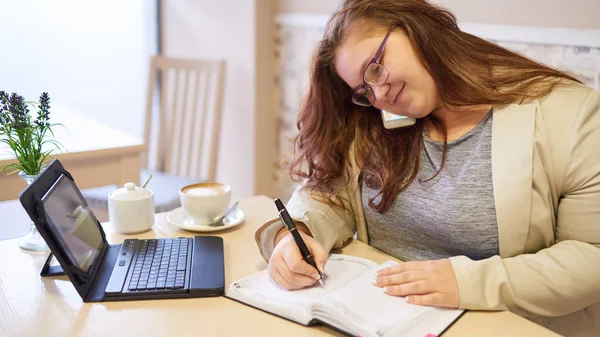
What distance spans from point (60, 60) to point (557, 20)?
234cm

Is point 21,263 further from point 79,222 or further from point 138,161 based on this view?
point 138,161

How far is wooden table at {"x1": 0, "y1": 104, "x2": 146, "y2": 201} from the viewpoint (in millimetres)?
1761

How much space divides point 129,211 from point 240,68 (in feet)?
5.85

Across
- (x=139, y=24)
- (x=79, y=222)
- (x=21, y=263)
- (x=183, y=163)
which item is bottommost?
(x=183, y=163)

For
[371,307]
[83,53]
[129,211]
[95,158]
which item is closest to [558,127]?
[371,307]

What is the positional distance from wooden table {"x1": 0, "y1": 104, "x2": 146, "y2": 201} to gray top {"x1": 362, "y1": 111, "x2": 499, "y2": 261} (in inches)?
36.2

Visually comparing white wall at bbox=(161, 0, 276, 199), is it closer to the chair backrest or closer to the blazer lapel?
the chair backrest

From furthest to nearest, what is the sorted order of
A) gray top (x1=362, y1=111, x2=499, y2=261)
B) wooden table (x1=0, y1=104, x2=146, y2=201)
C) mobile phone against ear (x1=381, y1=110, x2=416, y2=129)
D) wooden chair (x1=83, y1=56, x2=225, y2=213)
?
wooden chair (x1=83, y1=56, x2=225, y2=213) < wooden table (x1=0, y1=104, x2=146, y2=201) < mobile phone against ear (x1=381, y1=110, x2=416, y2=129) < gray top (x1=362, y1=111, x2=499, y2=261)

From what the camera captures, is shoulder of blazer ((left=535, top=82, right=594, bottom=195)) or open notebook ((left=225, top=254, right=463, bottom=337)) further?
shoulder of blazer ((left=535, top=82, right=594, bottom=195))

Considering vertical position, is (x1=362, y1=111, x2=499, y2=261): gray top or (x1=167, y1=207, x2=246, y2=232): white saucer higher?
(x1=362, y1=111, x2=499, y2=261): gray top

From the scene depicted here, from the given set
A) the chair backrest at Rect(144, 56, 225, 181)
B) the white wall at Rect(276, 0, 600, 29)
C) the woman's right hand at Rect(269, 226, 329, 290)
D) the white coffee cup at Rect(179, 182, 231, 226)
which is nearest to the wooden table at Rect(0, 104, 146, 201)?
the white coffee cup at Rect(179, 182, 231, 226)

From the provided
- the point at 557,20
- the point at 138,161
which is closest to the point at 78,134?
the point at 138,161

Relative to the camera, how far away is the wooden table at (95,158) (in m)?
1.76

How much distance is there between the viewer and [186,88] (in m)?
2.91
